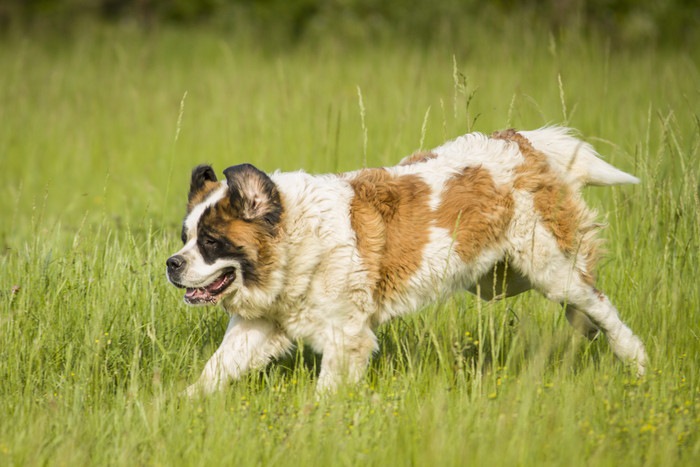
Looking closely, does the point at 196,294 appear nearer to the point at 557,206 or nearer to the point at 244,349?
the point at 244,349

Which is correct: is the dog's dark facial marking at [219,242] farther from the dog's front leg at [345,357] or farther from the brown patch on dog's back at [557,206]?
the brown patch on dog's back at [557,206]

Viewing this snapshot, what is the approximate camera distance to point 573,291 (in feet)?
17.8

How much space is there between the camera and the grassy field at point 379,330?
404 centimetres

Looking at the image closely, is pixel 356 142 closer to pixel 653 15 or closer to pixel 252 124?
pixel 252 124

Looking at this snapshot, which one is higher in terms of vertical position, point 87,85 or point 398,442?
point 87,85

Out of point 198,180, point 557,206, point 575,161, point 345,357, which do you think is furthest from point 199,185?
point 575,161

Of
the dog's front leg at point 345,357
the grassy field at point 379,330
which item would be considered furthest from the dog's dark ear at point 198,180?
the dog's front leg at point 345,357

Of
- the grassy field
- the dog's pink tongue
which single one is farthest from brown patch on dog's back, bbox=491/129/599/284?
the dog's pink tongue

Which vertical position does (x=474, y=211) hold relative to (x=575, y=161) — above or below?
below

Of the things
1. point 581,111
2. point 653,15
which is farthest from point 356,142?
point 653,15

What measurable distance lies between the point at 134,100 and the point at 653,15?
1361cm

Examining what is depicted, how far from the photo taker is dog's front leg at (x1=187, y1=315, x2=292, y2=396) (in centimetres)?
501

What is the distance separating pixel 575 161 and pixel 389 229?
4.48 feet

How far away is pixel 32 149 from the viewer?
11.1m
